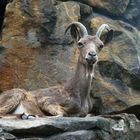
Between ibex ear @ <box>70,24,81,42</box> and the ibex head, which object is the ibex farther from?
ibex ear @ <box>70,24,81,42</box>

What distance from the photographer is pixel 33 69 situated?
1669 centimetres

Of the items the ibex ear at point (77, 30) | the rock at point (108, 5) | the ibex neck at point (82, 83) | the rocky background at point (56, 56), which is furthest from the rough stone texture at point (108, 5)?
the ibex neck at point (82, 83)

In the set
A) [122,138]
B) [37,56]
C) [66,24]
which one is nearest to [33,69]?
[37,56]

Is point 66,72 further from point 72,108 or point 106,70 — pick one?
point 72,108

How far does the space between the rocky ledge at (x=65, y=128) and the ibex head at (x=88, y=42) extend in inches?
61.6

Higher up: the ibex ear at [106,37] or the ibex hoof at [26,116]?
the ibex ear at [106,37]

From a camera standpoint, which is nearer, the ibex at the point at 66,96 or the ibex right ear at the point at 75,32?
the ibex at the point at 66,96

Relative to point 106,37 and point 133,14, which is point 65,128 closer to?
point 106,37

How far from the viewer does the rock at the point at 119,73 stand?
16359 mm

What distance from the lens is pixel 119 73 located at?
1692cm

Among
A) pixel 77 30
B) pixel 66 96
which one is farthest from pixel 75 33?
pixel 66 96

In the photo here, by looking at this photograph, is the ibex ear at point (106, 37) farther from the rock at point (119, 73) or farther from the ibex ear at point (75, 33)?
the rock at point (119, 73)

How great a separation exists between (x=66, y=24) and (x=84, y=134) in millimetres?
5416

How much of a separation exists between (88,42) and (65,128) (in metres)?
3.06
